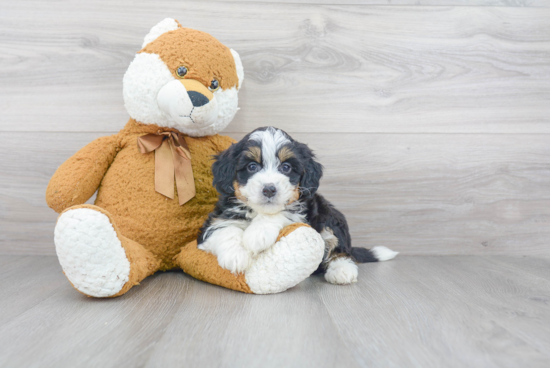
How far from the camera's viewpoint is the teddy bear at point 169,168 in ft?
4.47

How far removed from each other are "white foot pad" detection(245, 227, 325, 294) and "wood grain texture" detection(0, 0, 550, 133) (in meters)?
0.81

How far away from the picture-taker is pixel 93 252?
1.17 metres

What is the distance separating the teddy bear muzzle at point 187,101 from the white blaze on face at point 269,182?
0.73ft

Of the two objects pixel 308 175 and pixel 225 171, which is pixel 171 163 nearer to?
pixel 225 171

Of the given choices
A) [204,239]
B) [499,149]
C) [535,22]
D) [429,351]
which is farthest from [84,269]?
[535,22]

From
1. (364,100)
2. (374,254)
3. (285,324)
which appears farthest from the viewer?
(364,100)

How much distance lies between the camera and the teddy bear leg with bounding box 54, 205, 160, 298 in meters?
1.15

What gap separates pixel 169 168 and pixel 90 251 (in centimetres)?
47

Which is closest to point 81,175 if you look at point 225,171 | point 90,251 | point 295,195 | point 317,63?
point 90,251

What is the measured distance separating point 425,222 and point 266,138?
1085mm

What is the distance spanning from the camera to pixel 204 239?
1.43m

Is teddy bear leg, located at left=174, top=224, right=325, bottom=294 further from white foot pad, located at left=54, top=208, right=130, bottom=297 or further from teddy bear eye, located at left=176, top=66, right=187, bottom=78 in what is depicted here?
teddy bear eye, located at left=176, top=66, right=187, bottom=78

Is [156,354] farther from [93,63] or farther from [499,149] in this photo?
[499,149]

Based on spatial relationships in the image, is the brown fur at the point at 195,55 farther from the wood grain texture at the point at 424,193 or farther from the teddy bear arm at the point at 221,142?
the wood grain texture at the point at 424,193
